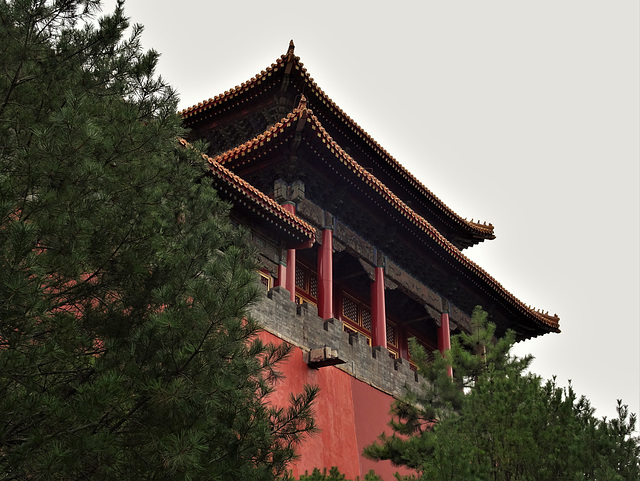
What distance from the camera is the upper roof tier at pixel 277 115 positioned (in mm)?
15419

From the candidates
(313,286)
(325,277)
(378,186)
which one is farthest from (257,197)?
(313,286)

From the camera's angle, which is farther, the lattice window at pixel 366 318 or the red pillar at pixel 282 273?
the lattice window at pixel 366 318

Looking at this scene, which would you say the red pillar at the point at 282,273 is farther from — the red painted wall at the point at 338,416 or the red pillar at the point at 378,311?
the red pillar at the point at 378,311

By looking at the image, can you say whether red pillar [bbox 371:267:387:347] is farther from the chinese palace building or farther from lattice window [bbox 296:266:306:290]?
lattice window [bbox 296:266:306:290]

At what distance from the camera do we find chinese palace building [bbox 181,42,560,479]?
37.6 feet

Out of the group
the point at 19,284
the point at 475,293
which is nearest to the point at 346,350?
the point at 475,293

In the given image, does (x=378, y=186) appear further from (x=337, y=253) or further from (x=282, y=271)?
(x=282, y=271)

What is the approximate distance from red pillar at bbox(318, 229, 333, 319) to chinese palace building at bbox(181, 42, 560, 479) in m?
0.02

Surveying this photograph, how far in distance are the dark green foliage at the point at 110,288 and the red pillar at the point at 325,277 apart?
7711 millimetres

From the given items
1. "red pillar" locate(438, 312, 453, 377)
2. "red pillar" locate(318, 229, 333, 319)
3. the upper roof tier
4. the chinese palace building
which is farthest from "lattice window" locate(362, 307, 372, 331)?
"red pillar" locate(318, 229, 333, 319)

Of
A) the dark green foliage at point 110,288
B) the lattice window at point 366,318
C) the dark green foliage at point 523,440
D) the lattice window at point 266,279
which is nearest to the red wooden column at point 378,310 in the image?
the lattice window at point 366,318

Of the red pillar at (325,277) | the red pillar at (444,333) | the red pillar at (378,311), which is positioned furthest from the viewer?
the red pillar at (444,333)

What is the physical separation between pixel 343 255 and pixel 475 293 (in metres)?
4.30

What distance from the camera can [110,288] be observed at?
527 centimetres
